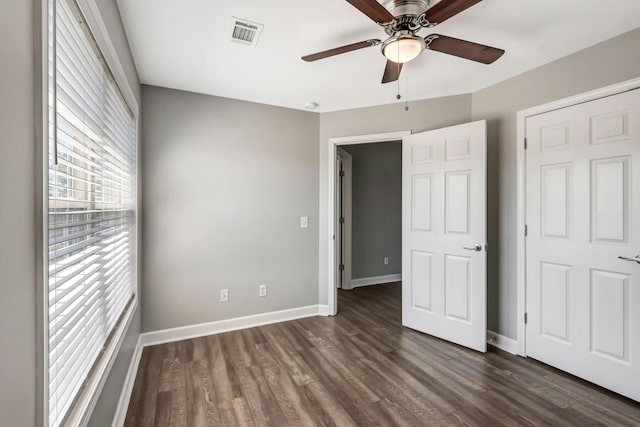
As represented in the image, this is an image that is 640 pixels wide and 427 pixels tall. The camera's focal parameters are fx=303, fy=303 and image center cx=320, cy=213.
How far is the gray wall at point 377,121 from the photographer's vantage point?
307cm

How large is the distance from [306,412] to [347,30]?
2448 mm

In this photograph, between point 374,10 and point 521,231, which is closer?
point 374,10

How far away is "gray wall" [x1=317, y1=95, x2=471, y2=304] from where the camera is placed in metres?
3.07

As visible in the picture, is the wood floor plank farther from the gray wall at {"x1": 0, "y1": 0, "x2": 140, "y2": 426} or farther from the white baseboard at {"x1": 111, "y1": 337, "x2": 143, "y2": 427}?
the gray wall at {"x1": 0, "y1": 0, "x2": 140, "y2": 426}

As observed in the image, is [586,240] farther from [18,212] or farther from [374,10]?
[18,212]

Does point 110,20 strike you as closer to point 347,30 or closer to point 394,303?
point 347,30

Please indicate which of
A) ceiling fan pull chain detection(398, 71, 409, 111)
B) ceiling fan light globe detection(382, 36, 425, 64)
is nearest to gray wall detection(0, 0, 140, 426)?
ceiling fan light globe detection(382, 36, 425, 64)

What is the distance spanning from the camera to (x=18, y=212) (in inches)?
28.1

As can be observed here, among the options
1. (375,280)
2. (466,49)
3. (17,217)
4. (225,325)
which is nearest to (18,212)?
(17,217)

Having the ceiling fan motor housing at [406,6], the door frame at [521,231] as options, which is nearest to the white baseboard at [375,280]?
the door frame at [521,231]

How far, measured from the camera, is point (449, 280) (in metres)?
2.89

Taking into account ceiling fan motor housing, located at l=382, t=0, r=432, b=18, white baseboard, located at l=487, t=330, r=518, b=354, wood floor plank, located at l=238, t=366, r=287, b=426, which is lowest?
wood floor plank, located at l=238, t=366, r=287, b=426

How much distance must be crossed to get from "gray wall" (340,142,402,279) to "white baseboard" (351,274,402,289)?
0.18 ft

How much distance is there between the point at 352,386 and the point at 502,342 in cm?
154
